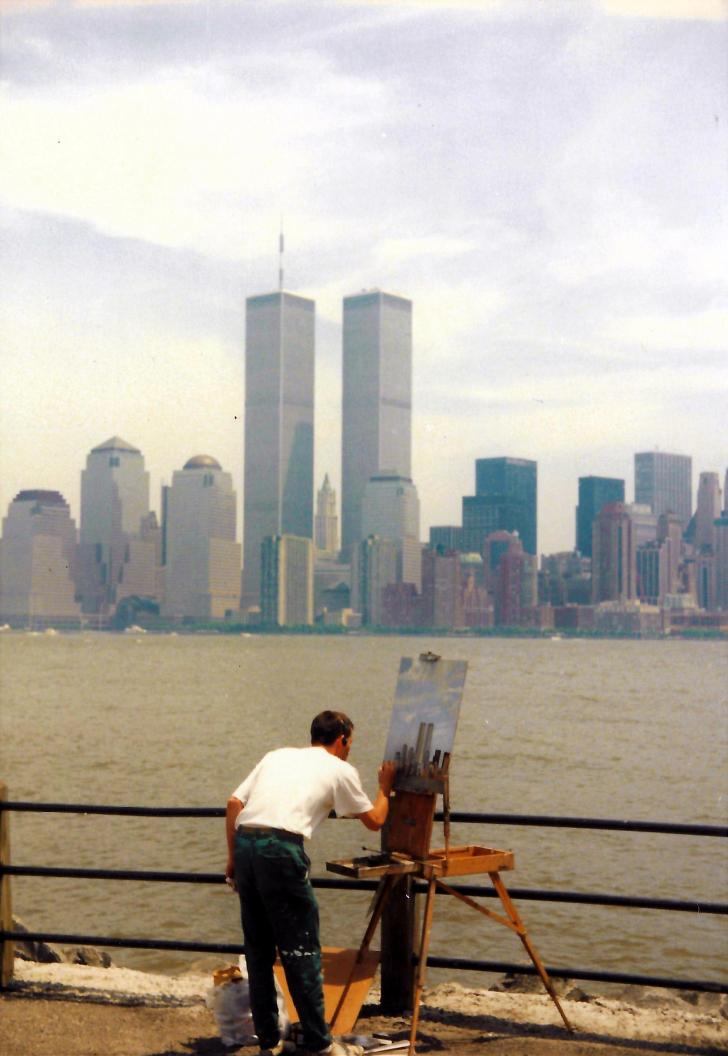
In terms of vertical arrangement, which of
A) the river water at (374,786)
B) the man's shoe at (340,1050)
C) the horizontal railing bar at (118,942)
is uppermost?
the horizontal railing bar at (118,942)

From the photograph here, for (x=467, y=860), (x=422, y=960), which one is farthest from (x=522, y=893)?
(x=422, y=960)

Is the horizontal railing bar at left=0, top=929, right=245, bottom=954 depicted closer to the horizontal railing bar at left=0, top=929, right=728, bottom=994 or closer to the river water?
the horizontal railing bar at left=0, top=929, right=728, bottom=994

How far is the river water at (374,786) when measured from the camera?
18922mm

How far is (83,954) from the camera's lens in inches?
489

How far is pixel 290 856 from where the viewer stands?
556cm

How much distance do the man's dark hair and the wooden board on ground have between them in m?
1.17

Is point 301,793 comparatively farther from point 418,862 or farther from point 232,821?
point 418,862

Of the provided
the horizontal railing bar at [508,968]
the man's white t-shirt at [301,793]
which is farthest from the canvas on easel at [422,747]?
the horizontal railing bar at [508,968]

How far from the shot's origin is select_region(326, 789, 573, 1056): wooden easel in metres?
5.89

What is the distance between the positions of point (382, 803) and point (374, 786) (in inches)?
1172

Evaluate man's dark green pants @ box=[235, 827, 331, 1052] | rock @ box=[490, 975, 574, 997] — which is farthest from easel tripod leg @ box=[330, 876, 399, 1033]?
rock @ box=[490, 975, 574, 997]

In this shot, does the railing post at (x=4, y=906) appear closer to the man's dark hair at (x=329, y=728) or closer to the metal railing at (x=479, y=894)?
the metal railing at (x=479, y=894)

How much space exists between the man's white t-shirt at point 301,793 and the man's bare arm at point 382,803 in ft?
0.18

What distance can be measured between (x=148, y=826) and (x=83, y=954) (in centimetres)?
1641
